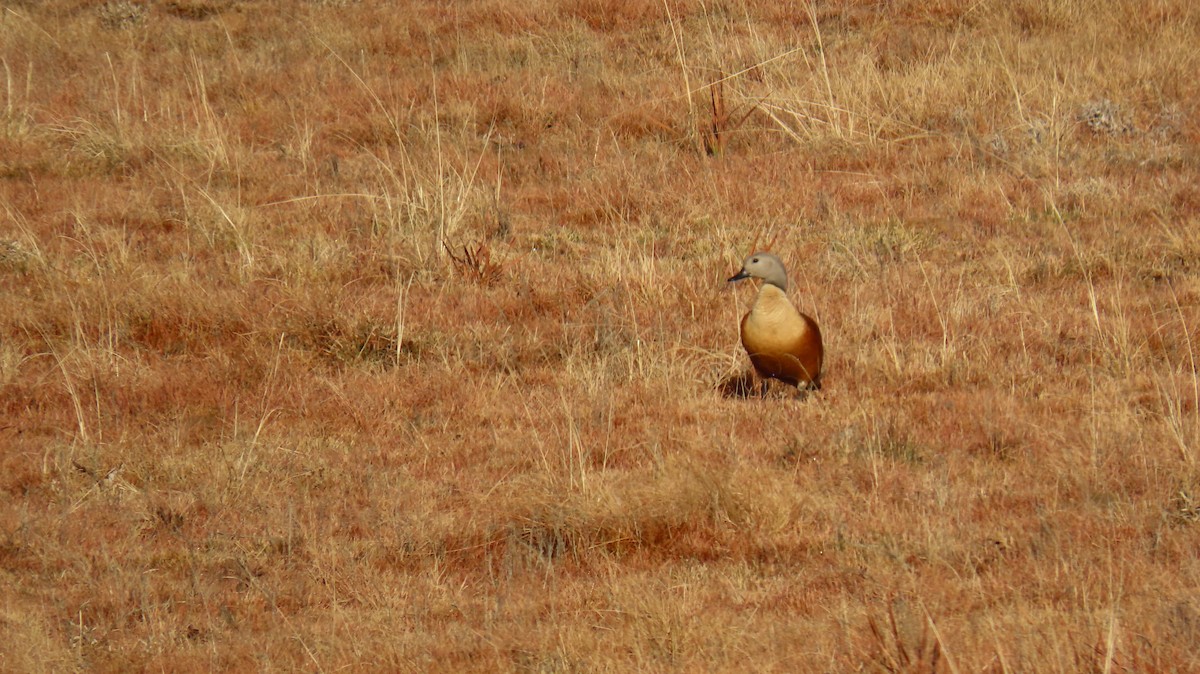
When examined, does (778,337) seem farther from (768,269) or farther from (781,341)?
(768,269)

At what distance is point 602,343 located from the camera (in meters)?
6.80

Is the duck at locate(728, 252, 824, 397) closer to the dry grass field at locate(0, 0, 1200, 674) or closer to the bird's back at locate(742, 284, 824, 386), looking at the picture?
the bird's back at locate(742, 284, 824, 386)

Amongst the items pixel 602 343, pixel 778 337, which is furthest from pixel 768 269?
pixel 602 343

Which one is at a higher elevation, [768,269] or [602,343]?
[768,269]

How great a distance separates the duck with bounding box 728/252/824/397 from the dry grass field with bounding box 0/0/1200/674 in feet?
0.66

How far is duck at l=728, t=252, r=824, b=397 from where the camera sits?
18.8 ft

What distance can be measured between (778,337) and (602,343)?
1.30 meters

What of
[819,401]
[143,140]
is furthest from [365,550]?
[143,140]

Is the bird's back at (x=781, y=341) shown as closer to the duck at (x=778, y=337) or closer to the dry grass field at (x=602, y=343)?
the duck at (x=778, y=337)

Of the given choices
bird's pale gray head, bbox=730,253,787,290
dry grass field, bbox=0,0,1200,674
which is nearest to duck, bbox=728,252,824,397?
bird's pale gray head, bbox=730,253,787,290

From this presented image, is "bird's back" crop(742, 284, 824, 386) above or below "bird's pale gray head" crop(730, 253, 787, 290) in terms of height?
below

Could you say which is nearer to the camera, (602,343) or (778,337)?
(778,337)

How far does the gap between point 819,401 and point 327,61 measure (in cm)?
750

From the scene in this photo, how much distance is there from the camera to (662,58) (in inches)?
460
